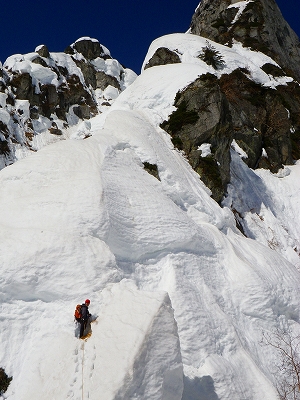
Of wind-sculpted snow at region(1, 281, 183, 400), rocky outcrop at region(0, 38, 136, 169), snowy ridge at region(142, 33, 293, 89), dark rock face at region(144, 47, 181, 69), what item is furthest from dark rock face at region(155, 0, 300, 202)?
rocky outcrop at region(0, 38, 136, 169)

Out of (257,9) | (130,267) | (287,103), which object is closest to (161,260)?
(130,267)

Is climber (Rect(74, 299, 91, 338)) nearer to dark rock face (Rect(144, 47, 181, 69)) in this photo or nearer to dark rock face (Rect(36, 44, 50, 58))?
dark rock face (Rect(144, 47, 181, 69))

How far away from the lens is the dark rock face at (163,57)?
34131 mm

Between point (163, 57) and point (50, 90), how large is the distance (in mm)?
32127

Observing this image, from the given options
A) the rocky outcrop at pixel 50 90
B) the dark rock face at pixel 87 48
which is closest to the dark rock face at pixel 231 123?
the rocky outcrop at pixel 50 90

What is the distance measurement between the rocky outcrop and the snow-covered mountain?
28873 millimetres

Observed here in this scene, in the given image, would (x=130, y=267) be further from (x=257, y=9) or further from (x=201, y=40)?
(x=257, y=9)

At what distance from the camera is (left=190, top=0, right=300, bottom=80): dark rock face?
47425 mm

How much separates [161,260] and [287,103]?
33.3 meters

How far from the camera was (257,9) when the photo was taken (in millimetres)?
50312

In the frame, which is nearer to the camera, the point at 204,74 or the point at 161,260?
the point at 161,260

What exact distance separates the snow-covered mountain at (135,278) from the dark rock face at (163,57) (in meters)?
15.4

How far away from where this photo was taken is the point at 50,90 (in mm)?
56969

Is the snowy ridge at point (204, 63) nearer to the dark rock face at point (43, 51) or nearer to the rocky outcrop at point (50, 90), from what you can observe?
the rocky outcrop at point (50, 90)
